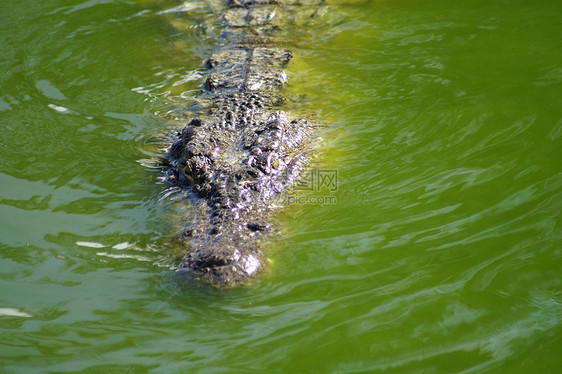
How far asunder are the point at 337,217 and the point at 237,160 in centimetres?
105

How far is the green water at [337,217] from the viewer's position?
291cm

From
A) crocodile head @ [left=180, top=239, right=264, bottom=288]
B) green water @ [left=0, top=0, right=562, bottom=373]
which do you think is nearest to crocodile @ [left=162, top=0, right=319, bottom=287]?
crocodile head @ [left=180, top=239, right=264, bottom=288]

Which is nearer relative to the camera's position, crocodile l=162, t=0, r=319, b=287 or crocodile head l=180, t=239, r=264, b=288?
crocodile head l=180, t=239, r=264, b=288

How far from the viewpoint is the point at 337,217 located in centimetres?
400

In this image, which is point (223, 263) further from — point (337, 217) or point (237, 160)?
point (237, 160)

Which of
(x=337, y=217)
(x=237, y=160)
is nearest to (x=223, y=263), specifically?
(x=337, y=217)

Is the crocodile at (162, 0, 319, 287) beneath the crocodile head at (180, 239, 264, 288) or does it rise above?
above

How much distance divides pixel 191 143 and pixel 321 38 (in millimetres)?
3483

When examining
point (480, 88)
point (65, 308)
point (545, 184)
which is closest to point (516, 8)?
point (480, 88)

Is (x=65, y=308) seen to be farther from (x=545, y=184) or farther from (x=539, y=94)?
(x=539, y=94)

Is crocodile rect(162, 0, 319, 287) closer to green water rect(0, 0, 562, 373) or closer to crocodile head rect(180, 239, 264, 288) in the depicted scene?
crocodile head rect(180, 239, 264, 288)

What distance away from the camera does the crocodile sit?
3469mm

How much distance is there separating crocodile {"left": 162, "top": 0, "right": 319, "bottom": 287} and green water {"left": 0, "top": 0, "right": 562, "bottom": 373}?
16 centimetres

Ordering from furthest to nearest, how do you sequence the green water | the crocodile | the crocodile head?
1. the crocodile
2. the crocodile head
3. the green water
